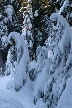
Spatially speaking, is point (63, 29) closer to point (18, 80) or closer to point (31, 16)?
point (18, 80)

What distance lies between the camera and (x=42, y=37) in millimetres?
27656

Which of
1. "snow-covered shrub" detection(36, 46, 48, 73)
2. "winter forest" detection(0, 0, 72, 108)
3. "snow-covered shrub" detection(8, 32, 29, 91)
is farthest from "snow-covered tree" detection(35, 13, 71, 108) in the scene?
"snow-covered shrub" detection(8, 32, 29, 91)

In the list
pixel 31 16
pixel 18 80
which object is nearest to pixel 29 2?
pixel 31 16

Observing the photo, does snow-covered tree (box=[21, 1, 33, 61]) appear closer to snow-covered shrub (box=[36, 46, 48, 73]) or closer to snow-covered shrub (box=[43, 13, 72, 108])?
snow-covered shrub (box=[36, 46, 48, 73])


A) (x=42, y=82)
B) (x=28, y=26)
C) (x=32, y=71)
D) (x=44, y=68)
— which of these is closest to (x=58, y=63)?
(x=44, y=68)

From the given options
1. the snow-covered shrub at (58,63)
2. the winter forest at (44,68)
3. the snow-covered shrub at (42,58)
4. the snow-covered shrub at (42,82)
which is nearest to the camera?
the winter forest at (44,68)

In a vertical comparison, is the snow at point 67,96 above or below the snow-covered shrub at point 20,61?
below

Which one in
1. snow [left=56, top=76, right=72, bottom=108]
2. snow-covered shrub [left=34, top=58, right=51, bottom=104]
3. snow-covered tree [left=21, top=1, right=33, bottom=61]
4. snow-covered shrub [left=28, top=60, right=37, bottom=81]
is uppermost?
snow-covered tree [left=21, top=1, right=33, bottom=61]

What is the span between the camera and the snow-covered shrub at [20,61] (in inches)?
590

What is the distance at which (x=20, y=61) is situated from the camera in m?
15.4

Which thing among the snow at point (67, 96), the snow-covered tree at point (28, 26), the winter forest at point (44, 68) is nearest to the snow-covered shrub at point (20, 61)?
the winter forest at point (44, 68)

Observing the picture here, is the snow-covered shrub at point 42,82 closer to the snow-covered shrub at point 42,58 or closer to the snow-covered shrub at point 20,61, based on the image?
the snow-covered shrub at point 42,58

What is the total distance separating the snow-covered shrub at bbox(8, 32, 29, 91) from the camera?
15.0 m

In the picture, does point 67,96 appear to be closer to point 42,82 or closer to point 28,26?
point 42,82
